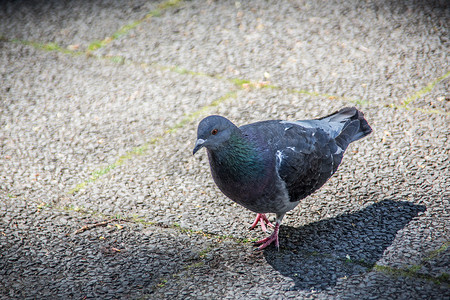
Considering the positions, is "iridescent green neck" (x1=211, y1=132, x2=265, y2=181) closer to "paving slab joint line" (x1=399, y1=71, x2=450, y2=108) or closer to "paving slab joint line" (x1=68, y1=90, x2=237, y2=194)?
"paving slab joint line" (x1=68, y1=90, x2=237, y2=194)

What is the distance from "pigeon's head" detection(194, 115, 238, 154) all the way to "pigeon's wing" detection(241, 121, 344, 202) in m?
0.23

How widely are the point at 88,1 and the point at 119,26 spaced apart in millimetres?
1011

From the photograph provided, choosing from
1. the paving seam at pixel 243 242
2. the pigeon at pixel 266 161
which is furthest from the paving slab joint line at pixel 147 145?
the pigeon at pixel 266 161

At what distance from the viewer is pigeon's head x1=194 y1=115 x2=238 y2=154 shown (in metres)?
3.10

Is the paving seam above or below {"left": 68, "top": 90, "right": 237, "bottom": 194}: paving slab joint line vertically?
below

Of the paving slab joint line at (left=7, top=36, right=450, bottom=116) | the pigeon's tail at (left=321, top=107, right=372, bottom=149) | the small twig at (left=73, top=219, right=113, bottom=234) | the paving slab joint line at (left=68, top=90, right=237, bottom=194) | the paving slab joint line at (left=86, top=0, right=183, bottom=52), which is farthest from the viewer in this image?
the paving slab joint line at (left=86, top=0, right=183, bottom=52)

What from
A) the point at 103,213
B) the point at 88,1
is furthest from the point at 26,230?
the point at 88,1

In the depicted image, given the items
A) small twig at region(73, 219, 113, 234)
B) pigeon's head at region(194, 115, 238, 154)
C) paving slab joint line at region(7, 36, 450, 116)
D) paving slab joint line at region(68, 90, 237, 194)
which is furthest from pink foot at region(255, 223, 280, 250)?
paving slab joint line at region(7, 36, 450, 116)

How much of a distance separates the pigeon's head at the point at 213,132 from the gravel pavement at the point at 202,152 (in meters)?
0.74

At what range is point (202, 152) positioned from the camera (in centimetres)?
436

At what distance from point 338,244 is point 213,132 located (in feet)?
3.79

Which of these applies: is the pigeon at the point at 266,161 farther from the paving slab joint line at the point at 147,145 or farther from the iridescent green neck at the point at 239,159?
the paving slab joint line at the point at 147,145

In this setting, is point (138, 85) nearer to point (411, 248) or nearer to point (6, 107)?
point (6, 107)

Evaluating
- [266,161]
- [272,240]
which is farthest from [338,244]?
[266,161]
